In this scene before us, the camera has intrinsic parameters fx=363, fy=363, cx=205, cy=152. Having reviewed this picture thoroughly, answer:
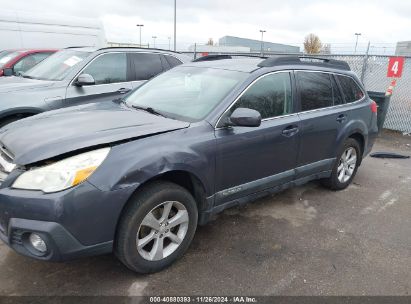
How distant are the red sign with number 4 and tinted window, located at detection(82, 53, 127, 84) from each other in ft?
21.4

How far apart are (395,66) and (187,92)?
7.20 metres

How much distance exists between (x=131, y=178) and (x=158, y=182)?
309mm

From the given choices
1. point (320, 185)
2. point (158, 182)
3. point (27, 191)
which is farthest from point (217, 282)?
point (320, 185)

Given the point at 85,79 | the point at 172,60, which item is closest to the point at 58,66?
the point at 85,79

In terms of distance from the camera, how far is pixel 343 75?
15.3ft

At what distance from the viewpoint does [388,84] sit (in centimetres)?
920

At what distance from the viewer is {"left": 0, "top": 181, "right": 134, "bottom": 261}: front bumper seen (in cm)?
234

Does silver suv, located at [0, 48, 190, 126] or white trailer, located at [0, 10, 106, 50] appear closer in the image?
silver suv, located at [0, 48, 190, 126]

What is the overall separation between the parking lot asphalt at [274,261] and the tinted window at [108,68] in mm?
3134

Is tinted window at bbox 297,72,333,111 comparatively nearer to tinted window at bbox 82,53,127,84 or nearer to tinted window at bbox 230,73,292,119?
tinted window at bbox 230,73,292,119

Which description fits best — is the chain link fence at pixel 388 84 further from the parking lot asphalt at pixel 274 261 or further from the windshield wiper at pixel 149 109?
the windshield wiper at pixel 149 109

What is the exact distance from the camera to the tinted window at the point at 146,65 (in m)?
6.21

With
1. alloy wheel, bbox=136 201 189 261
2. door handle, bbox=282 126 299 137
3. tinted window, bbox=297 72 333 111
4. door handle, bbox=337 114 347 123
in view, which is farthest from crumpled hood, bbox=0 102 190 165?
door handle, bbox=337 114 347 123

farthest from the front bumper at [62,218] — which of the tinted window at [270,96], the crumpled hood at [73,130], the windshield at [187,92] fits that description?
the tinted window at [270,96]
